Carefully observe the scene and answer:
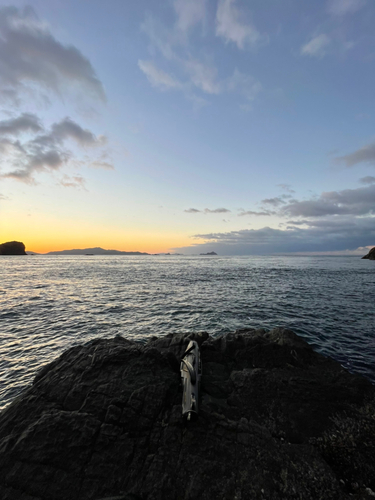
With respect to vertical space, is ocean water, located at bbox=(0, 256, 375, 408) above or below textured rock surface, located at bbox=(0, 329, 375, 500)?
below

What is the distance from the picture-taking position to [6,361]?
49.4ft

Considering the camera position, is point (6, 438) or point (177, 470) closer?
point (177, 470)

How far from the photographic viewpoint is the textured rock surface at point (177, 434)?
603 centimetres

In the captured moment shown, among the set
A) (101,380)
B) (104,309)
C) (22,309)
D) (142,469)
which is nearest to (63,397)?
(101,380)

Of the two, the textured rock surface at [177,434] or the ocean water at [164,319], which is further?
the ocean water at [164,319]

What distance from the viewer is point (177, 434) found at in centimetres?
743

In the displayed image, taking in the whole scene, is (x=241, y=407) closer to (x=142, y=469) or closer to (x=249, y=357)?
(x=249, y=357)

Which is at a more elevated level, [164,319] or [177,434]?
[177,434]

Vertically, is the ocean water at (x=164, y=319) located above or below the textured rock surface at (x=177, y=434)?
below

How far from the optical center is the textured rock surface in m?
6.03

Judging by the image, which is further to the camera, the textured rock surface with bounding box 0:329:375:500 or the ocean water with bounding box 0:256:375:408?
the ocean water with bounding box 0:256:375:408

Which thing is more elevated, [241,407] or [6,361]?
[241,407]

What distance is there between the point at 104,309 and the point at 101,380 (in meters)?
20.2

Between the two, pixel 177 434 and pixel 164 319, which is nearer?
pixel 177 434
